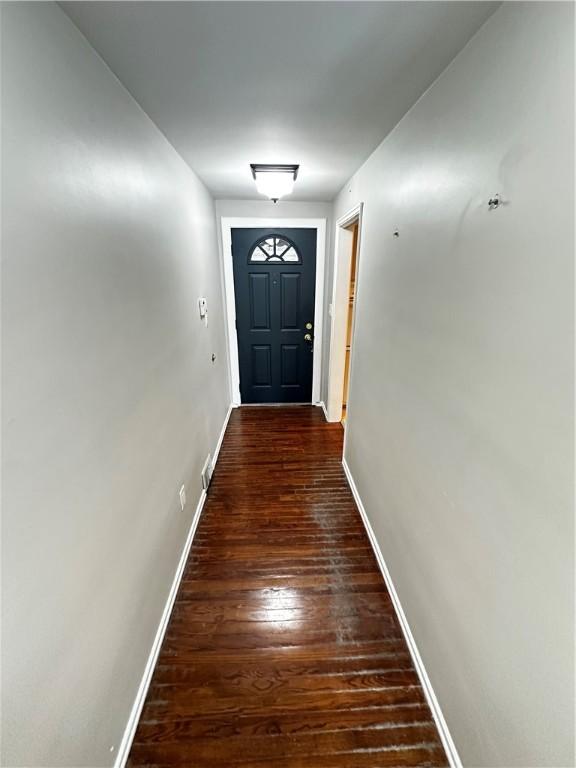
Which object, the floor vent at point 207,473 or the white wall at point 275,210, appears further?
the white wall at point 275,210

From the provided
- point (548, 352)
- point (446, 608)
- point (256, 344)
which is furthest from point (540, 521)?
point (256, 344)

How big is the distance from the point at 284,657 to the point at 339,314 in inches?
104

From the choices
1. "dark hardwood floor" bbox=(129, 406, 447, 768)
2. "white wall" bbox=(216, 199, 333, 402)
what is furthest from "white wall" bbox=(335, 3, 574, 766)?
"white wall" bbox=(216, 199, 333, 402)

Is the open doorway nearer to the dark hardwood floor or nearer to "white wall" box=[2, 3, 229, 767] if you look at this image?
the dark hardwood floor

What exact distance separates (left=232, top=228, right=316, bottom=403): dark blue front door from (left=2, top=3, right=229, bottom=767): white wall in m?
1.82

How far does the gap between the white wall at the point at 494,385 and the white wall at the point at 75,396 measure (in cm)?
114

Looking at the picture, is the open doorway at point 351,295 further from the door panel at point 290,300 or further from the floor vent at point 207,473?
the floor vent at point 207,473

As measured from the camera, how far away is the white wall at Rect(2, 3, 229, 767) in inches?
25.2

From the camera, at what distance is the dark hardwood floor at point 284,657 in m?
1.08

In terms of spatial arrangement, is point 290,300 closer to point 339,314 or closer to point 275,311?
point 275,311

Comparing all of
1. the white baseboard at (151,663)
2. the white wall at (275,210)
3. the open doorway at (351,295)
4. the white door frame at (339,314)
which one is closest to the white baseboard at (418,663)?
the white baseboard at (151,663)

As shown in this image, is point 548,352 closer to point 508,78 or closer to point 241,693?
point 508,78

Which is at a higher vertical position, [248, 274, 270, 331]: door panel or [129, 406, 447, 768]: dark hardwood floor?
[248, 274, 270, 331]: door panel

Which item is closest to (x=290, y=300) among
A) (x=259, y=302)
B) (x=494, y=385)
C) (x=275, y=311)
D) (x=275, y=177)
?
(x=275, y=311)
